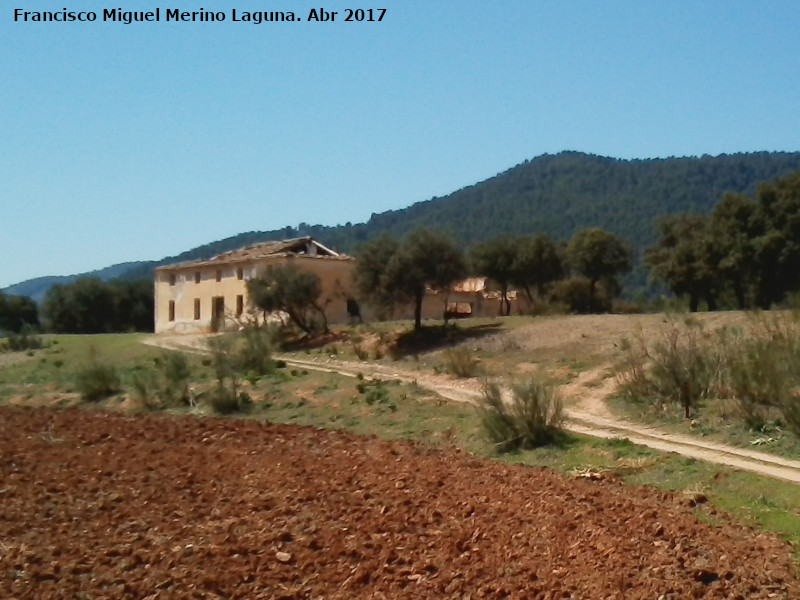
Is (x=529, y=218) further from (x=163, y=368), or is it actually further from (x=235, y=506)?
(x=235, y=506)

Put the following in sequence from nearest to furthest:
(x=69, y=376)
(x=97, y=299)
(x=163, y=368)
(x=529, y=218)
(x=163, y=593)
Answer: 1. (x=163, y=593)
2. (x=163, y=368)
3. (x=69, y=376)
4. (x=97, y=299)
5. (x=529, y=218)

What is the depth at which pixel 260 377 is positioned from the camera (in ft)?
84.2

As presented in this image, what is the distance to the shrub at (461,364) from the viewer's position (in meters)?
24.7

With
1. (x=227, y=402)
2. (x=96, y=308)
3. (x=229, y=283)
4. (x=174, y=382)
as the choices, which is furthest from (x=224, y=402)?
(x=96, y=308)

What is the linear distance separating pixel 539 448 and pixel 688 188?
146m

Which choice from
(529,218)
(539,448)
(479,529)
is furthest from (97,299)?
(529,218)

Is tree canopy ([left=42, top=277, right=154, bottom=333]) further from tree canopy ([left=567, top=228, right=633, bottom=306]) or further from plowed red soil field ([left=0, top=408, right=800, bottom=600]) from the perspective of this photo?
plowed red soil field ([left=0, top=408, right=800, bottom=600])

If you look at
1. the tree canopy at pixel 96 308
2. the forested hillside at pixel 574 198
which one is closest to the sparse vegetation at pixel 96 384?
the tree canopy at pixel 96 308

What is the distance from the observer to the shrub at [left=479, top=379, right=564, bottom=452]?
14.8 meters

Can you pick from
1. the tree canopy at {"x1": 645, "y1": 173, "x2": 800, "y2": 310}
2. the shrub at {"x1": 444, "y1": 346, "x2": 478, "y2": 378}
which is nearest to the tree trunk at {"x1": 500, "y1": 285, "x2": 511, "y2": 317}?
the tree canopy at {"x1": 645, "y1": 173, "x2": 800, "y2": 310}

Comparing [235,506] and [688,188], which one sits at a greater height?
[688,188]

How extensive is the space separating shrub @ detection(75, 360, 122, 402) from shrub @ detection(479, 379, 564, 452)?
12759 mm

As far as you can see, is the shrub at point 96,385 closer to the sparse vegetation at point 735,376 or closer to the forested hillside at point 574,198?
the sparse vegetation at point 735,376

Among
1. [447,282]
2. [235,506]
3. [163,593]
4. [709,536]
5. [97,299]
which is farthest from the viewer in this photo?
[97,299]
